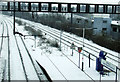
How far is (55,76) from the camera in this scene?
10359 mm

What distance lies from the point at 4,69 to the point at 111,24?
19.0 metres

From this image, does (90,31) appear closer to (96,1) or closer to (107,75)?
(107,75)

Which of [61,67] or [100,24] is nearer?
[61,67]

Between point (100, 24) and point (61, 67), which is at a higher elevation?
point (100, 24)

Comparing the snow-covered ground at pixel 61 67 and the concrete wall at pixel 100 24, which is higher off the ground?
the concrete wall at pixel 100 24

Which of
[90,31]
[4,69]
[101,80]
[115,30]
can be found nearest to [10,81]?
[4,69]

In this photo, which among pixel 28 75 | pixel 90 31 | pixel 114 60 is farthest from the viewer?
pixel 90 31

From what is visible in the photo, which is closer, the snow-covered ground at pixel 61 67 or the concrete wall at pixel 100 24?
the snow-covered ground at pixel 61 67

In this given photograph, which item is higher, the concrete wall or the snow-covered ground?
the concrete wall

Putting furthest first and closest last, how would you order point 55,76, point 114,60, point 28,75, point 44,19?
point 44,19 → point 114,60 → point 55,76 → point 28,75

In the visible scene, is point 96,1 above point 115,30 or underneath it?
above

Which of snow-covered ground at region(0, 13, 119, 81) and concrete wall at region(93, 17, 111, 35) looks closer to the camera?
snow-covered ground at region(0, 13, 119, 81)

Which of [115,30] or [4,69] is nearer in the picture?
[4,69]

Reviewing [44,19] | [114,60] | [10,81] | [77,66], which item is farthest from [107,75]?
[44,19]
